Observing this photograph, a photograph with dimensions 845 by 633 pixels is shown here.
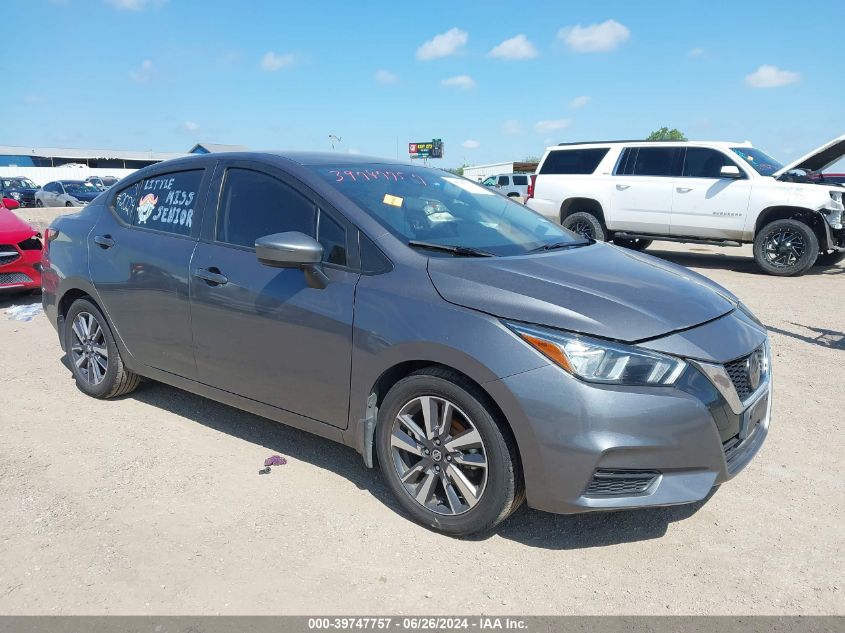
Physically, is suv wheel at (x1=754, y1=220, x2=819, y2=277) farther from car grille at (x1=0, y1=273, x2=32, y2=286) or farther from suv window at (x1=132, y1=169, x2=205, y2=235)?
car grille at (x1=0, y1=273, x2=32, y2=286)

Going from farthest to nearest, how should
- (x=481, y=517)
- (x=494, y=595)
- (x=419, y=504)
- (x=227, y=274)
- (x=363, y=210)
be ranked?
(x=227, y=274) < (x=363, y=210) < (x=419, y=504) < (x=481, y=517) < (x=494, y=595)

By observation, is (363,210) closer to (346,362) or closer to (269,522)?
(346,362)

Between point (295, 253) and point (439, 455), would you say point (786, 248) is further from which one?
point (295, 253)

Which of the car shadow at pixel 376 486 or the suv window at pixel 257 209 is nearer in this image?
the car shadow at pixel 376 486

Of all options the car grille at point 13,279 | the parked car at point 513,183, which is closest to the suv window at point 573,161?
the car grille at point 13,279

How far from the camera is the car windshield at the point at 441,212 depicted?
11.0 ft

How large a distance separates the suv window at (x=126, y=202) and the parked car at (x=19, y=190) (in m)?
30.4

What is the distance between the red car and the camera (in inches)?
303

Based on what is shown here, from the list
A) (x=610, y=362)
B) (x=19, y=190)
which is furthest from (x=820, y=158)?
(x=19, y=190)

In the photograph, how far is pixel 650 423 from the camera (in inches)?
100

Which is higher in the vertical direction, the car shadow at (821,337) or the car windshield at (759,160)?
the car windshield at (759,160)

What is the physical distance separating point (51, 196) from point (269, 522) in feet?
95.2

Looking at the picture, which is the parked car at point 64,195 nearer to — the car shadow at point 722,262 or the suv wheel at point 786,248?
the car shadow at point 722,262
